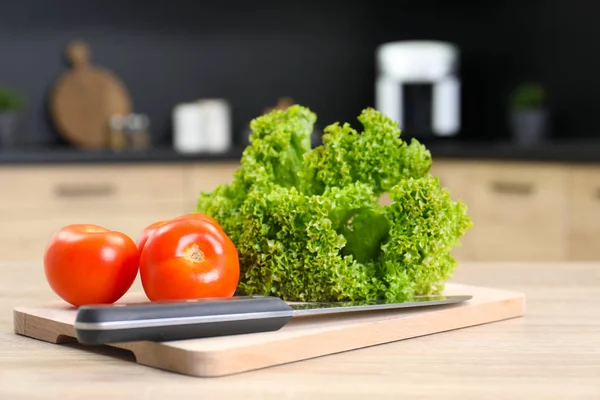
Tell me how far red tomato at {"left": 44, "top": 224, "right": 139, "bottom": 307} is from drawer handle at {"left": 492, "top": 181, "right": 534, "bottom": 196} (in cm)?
235

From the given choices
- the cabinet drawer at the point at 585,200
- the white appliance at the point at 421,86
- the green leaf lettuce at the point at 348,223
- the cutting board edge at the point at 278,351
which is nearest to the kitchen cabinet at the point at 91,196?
the white appliance at the point at 421,86

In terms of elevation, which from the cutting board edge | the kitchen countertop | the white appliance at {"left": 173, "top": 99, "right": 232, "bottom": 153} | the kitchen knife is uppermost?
the white appliance at {"left": 173, "top": 99, "right": 232, "bottom": 153}

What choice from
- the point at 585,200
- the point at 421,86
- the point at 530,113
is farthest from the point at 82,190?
the point at 530,113

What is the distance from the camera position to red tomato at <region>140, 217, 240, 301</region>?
3.10ft

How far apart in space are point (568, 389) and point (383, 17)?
3690 millimetres

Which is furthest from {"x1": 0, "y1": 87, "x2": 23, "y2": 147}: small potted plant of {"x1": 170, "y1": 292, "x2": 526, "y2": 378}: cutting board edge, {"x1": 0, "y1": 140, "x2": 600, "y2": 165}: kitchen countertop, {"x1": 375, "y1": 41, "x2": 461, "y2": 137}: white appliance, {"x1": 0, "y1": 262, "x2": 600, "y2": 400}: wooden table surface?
{"x1": 170, "y1": 292, "x2": 526, "y2": 378}: cutting board edge

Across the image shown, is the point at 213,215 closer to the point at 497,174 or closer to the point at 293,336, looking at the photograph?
the point at 293,336

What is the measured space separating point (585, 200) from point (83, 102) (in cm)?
217

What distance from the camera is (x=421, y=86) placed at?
3.89 metres

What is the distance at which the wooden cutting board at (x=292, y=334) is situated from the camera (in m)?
0.79

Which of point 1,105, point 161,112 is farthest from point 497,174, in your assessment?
point 1,105

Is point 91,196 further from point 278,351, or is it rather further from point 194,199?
point 278,351

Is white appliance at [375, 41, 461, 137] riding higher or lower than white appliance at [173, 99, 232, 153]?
higher

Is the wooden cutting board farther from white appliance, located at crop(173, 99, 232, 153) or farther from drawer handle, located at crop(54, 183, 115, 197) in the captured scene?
white appliance, located at crop(173, 99, 232, 153)
